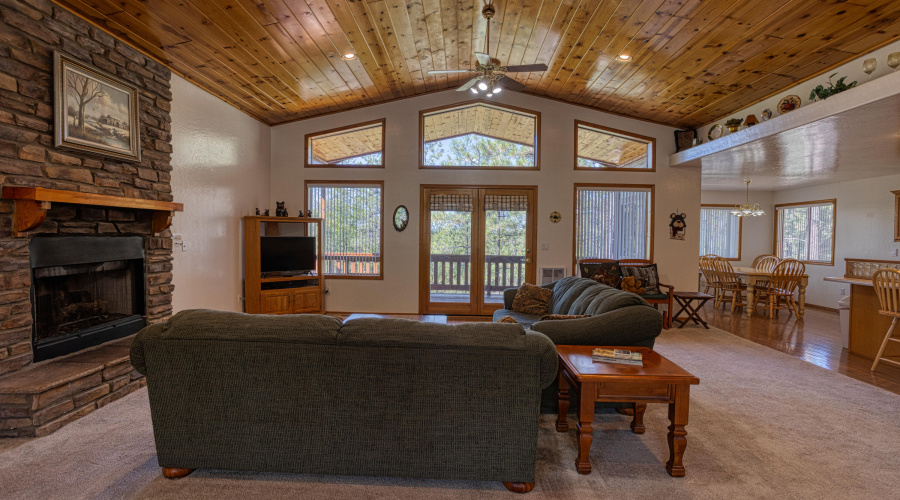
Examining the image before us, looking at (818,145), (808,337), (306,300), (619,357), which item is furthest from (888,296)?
(306,300)

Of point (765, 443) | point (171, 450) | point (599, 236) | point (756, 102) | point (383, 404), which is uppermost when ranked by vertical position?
point (756, 102)

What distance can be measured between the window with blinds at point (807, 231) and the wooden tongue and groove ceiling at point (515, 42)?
13.9 ft

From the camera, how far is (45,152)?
2.93m

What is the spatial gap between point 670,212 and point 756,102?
→ 186 centimetres

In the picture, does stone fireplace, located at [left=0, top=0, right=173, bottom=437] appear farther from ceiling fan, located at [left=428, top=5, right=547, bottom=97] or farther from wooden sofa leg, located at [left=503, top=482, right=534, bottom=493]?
wooden sofa leg, located at [left=503, top=482, right=534, bottom=493]

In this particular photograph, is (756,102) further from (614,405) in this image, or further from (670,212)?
(614,405)

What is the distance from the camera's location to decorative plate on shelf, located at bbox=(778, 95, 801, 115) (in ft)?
14.0

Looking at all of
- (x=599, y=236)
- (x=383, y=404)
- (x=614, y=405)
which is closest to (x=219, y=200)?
(x=383, y=404)

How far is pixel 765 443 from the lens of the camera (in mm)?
2609

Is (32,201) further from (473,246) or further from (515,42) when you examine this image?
(473,246)

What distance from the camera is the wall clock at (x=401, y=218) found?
6.45m

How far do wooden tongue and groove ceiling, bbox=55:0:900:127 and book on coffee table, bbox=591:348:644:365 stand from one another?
2.75m

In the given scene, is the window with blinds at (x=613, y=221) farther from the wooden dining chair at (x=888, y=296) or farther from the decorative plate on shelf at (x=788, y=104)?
the wooden dining chair at (x=888, y=296)

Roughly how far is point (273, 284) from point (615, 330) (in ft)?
14.6
